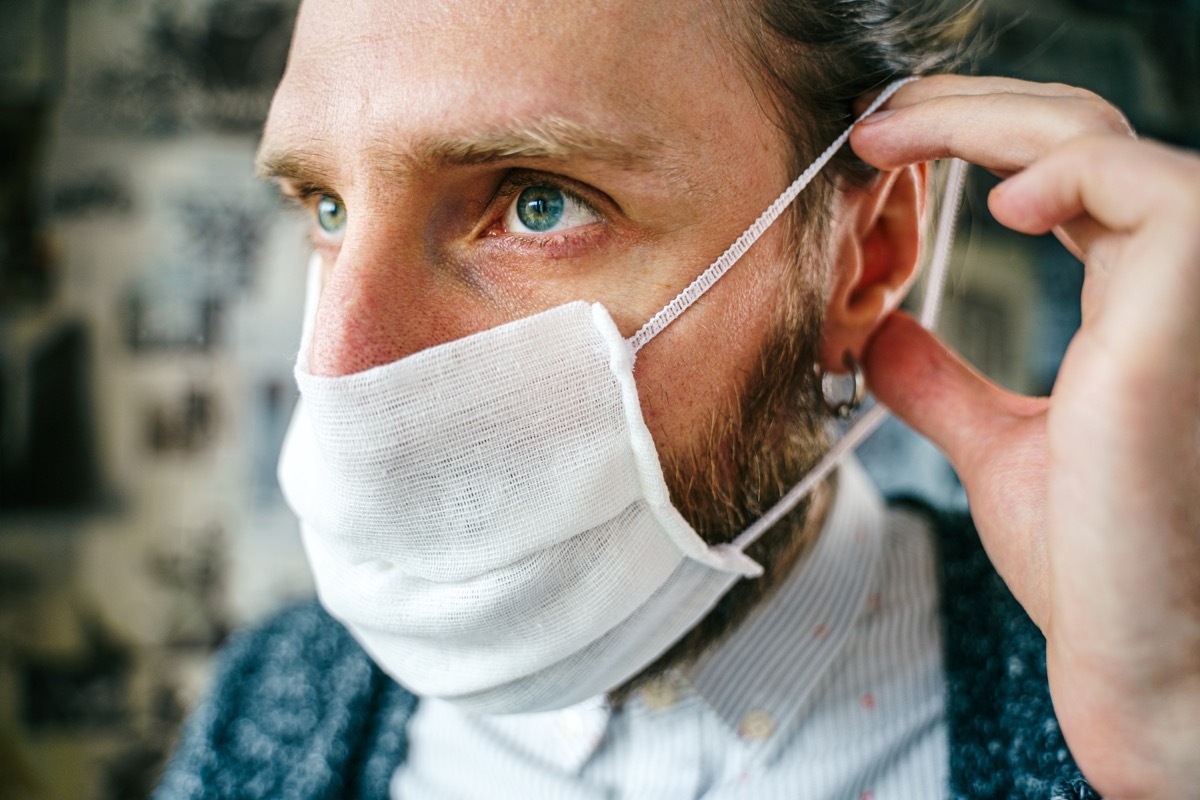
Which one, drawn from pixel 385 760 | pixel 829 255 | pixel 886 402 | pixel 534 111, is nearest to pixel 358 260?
pixel 534 111

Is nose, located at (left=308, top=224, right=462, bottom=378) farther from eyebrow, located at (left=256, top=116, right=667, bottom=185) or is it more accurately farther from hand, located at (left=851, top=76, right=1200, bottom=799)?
hand, located at (left=851, top=76, right=1200, bottom=799)

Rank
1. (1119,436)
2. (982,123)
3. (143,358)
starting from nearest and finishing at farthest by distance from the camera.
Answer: (1119,436)
(982,123)
(143,358)

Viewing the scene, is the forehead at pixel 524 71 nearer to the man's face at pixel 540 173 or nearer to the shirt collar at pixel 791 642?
the man's face at pixel 540 173

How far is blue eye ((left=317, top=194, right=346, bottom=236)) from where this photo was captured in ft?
3.33

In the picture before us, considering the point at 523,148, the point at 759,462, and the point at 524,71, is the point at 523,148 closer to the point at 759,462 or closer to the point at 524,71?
the point at 524,71

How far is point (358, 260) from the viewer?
0.78 metres

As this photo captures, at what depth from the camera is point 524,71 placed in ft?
2.44

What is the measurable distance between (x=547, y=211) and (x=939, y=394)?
1.63 feet

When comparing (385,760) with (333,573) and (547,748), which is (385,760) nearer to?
(547,748)

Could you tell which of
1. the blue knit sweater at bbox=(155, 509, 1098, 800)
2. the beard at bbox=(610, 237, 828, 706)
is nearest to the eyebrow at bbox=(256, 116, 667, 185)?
the beard at bbox=(610, 237, 828, 706)

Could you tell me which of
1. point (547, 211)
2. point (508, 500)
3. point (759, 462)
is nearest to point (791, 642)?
point (759, 462)

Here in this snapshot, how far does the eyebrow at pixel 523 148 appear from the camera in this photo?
74cm

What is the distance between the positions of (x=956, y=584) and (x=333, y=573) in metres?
0.77

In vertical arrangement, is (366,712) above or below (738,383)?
A: below
